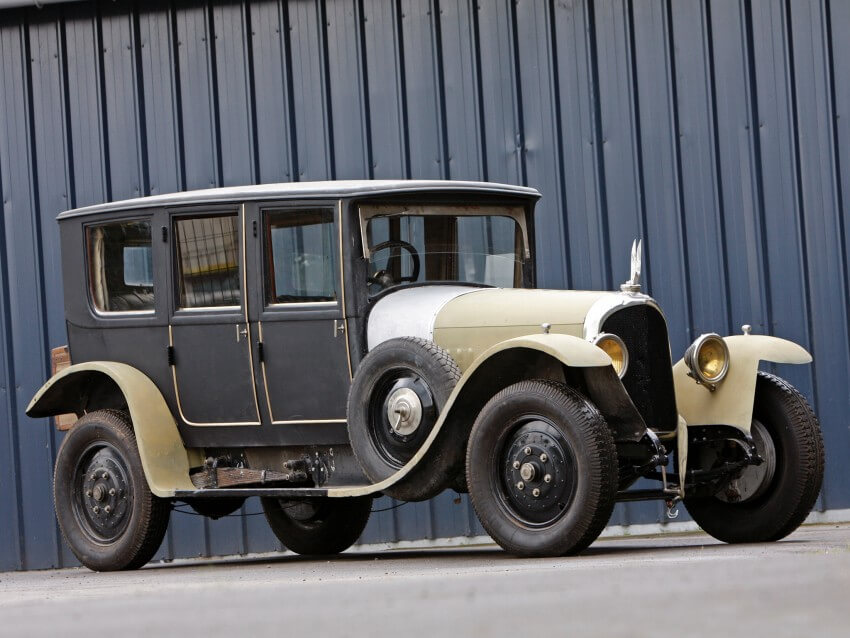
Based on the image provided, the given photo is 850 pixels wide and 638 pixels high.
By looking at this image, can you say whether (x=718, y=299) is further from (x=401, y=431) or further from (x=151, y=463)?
(x=151, y=463)

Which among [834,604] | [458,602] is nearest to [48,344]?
[458,602]

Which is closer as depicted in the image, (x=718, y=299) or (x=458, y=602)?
(x=458, y=602)

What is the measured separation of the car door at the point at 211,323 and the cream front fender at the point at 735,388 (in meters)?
2.22

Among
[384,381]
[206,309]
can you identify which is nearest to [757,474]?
[384,381]

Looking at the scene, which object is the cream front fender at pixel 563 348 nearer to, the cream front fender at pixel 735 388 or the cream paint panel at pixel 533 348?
the cream paint panel at pixel 533 348

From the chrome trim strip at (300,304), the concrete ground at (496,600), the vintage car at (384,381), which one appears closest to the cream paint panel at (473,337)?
the vintage car at (384,381)

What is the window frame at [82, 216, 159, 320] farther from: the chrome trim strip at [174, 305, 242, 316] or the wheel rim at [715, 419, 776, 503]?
the wheel rim at [715, 419, 776, 503]

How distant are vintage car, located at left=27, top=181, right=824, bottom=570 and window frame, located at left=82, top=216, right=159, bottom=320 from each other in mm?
13

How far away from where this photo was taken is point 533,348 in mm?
5871

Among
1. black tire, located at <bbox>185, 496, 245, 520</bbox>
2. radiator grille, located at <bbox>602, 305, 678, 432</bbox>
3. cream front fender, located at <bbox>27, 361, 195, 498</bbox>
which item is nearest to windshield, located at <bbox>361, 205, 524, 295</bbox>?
radiator grille, located at <bbox>602, 305, 678, 432</bbox>

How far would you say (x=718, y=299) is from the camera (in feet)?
29.0

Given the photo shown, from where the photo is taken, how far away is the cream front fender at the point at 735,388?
6430 mm

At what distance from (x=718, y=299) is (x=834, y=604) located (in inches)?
223

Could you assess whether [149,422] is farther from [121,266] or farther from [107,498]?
[121,266]
